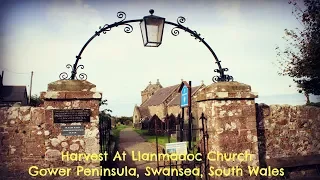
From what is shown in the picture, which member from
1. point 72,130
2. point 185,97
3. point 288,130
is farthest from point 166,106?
point 72,130

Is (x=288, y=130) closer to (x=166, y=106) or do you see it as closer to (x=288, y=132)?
(x=288, y=132)

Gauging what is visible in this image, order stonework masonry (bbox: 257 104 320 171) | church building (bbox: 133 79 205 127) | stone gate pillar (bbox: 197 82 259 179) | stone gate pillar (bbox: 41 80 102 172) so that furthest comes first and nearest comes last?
1. church building (bbox: 133 79 205 127)
2. stonework masonry (bbox: 257 104 320 171)
3. stone gate pillar (bbox: 197 82 259 179)
4. stone gate pillar (bbox: 41 80 102 172)

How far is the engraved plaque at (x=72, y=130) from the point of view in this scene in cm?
455

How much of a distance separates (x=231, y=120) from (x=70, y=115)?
335 centimetres

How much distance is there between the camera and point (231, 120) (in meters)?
5.19

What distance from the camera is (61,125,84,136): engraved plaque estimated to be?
179 inches

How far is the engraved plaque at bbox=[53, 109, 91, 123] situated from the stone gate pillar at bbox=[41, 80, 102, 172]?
2.4 inches

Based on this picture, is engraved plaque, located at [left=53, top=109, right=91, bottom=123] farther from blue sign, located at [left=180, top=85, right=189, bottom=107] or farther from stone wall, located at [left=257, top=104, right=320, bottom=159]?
stone wall, located at [left=257, top=104, right=320, bottom=159]

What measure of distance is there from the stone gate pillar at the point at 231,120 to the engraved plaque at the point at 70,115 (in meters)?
2.61

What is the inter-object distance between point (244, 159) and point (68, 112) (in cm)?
380

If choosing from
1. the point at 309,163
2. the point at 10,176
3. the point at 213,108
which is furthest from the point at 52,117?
the point at 309,163

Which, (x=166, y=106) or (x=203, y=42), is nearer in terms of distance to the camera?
(x=203, y=42)

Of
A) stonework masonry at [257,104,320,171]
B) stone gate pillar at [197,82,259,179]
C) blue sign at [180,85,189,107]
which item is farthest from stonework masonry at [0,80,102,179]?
stonework masonry at [257,104,320,171]

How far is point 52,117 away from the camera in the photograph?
14.9 feet
